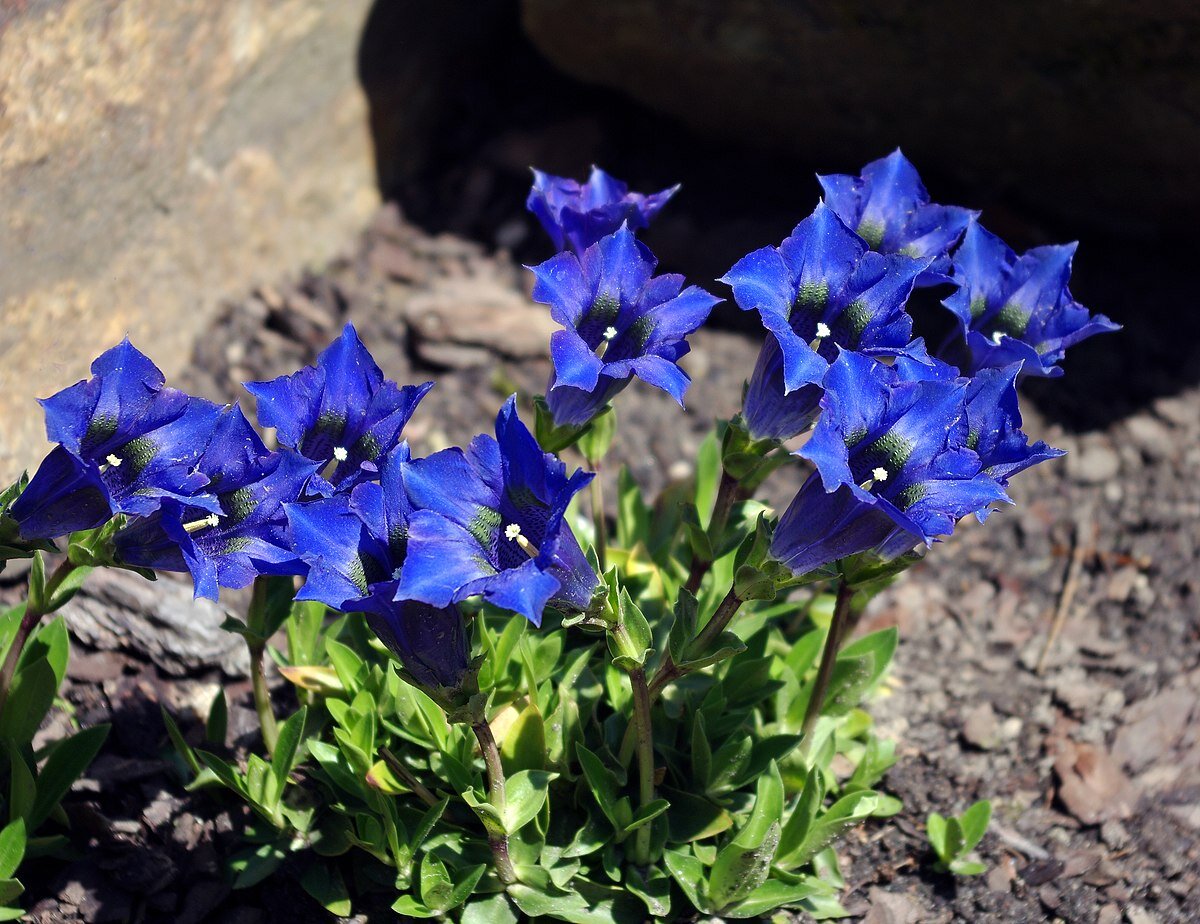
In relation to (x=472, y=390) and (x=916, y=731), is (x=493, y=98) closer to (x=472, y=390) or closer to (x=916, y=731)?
(x=472, y=390)

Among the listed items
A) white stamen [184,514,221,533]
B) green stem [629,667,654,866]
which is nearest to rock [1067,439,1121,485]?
green stem [629,667,654,866]

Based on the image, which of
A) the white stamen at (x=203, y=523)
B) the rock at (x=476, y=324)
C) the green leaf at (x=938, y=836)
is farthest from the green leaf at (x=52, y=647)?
the green leaf at (x=938, y=836)

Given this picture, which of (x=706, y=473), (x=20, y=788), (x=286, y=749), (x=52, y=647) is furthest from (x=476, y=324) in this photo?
(x=20, y=788)

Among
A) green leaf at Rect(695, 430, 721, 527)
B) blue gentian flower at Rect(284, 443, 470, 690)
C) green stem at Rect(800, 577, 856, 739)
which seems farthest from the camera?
green leaf at Rect(695, 430, 721, 527)

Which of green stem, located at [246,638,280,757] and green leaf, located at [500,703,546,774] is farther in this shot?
green stem, located at [246,638,280,757]

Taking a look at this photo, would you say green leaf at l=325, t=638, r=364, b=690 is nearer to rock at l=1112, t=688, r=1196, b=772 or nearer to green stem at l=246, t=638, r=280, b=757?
green stem at l=246, t=638, r=280, b=757

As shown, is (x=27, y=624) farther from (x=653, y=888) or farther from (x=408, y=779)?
(x=653, y=888)
